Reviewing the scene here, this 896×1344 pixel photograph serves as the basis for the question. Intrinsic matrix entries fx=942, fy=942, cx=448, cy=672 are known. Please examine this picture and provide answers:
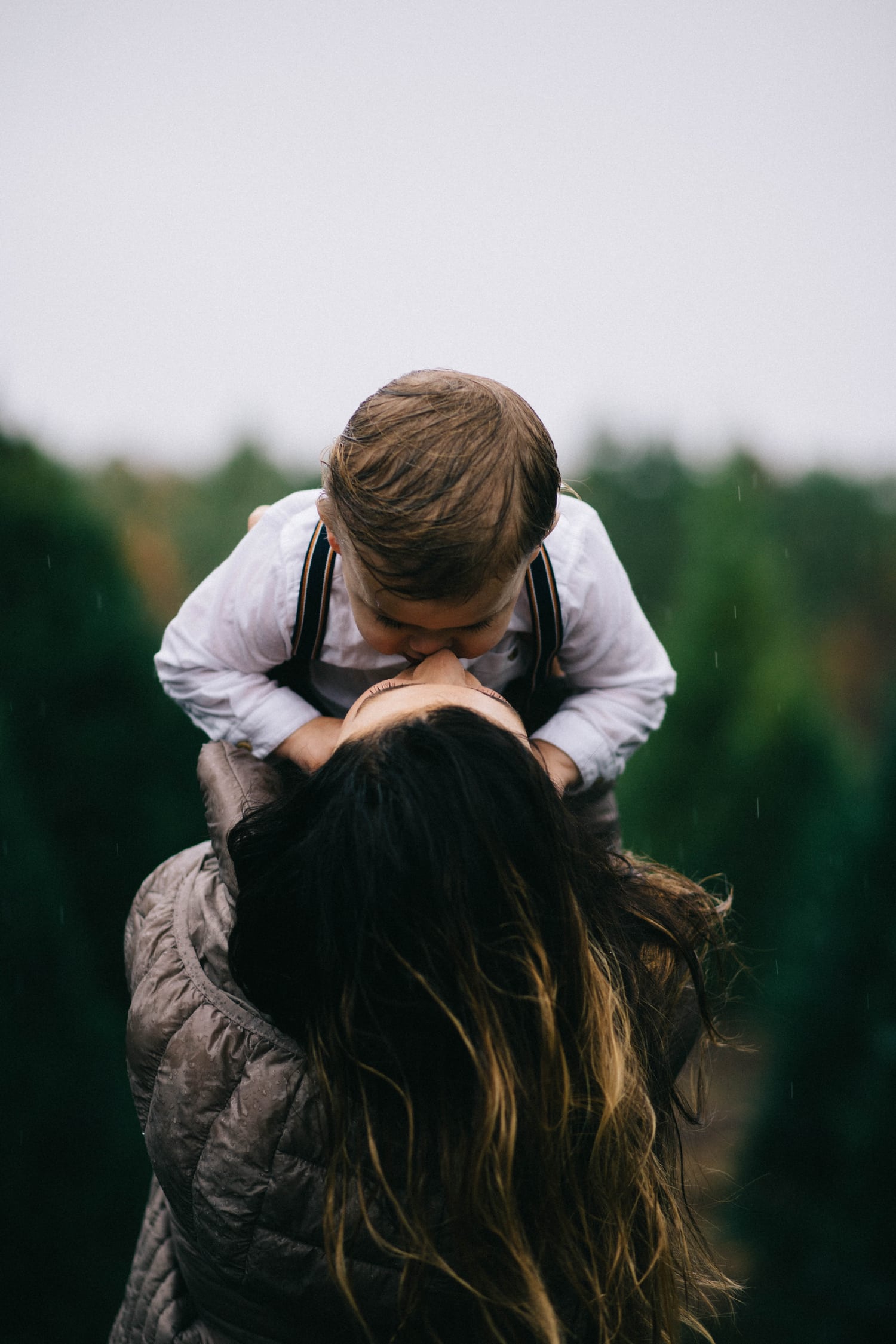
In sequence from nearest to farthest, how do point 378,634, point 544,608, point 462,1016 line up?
1. point 462,1016
2. point 378,634
3. point 544,608

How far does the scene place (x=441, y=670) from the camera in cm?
115

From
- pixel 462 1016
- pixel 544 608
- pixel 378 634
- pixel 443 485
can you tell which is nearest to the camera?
pixel 462 1016

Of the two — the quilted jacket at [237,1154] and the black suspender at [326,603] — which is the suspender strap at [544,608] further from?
the quilted jacket at [237,1154]

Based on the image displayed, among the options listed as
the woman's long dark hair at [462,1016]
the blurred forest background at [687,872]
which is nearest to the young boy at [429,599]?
the woman's long dark hair at [462,1016]

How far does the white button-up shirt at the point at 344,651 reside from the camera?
1395 mm

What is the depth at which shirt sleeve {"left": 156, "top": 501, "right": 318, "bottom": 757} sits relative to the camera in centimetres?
140

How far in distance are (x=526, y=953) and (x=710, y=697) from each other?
15.2 ft

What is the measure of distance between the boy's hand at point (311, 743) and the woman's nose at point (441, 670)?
254mm

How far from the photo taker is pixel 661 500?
7246 mm

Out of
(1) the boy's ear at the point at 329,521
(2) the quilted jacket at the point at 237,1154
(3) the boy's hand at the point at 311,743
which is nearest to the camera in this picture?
(2) the quilted jacket at the point at 237,1154

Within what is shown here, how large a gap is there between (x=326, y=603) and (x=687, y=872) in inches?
175

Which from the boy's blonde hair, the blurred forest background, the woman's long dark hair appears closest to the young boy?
the boy's blonde hair

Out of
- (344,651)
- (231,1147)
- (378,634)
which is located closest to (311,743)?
(344,651)

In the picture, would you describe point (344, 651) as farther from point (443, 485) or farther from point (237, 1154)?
point (237, 1154)
